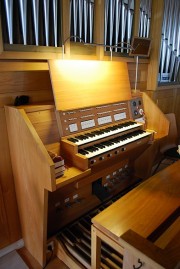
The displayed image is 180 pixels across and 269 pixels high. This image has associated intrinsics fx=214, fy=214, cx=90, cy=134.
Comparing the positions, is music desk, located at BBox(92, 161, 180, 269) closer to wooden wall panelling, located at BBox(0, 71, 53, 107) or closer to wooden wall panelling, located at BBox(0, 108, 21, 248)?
wooden wall panelling, located at BBox(0, 108, 21, 248)

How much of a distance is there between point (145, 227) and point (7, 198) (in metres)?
1.27

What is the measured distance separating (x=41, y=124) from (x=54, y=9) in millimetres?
1014

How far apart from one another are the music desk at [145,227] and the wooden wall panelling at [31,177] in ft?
1.47

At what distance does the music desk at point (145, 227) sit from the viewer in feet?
3.20

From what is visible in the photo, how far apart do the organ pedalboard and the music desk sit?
0.40 metres

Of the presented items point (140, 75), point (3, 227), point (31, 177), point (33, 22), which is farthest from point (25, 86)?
point (140, 75)

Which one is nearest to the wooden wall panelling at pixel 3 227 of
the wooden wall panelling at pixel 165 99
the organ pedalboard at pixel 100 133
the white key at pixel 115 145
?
the organ pedalboard at pixel 100 133

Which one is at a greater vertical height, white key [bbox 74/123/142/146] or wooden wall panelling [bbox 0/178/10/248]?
white key [bbox 74/123/142/146]

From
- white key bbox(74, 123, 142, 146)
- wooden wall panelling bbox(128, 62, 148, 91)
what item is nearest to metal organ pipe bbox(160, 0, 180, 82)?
wooden wall panelling bbox(128, 62, 148, 91)

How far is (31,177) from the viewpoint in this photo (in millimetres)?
1684

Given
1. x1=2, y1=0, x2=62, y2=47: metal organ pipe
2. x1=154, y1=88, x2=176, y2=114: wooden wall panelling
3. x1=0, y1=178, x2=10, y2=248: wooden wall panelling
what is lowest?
x1=0, y1=178, x2=10, y2=248: wooden wall panelling

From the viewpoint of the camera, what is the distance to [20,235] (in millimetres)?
2141

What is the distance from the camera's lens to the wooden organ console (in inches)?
64.6

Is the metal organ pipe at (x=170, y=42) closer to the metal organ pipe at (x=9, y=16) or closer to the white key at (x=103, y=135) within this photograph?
the white key at (x=103, y=135)
